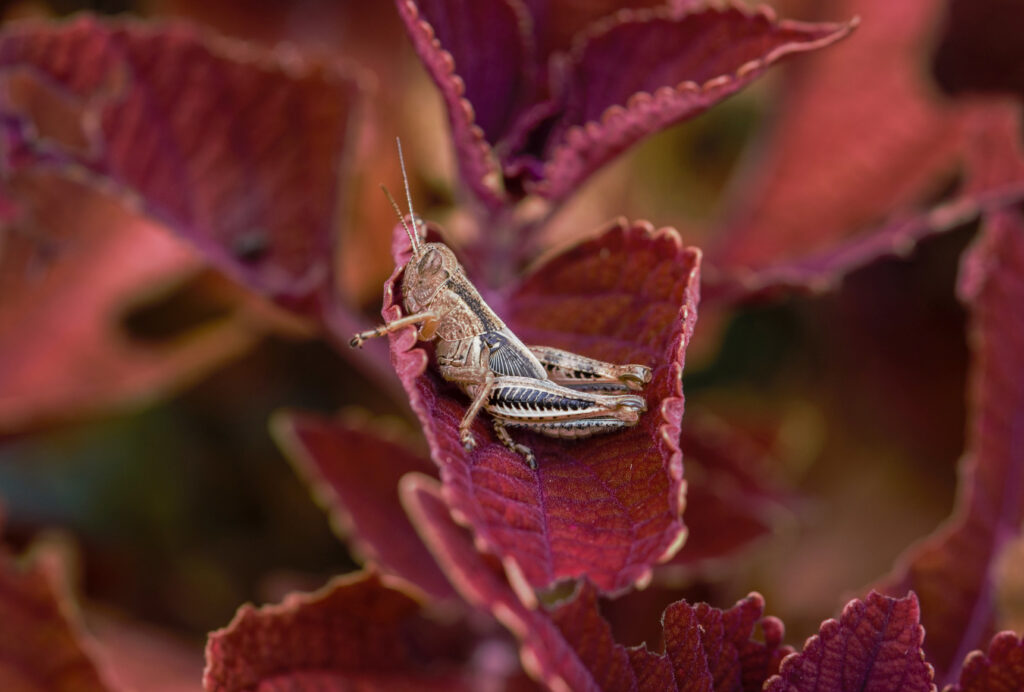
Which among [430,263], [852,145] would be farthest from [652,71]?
[852,145]

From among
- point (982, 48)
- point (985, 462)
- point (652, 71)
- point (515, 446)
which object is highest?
point (652, 71)

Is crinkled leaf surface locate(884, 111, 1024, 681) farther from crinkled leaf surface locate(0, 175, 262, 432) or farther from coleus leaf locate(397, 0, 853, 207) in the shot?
crinkled leaf surface locate(0, 175, 262, 432)

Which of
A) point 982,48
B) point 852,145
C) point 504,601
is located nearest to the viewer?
point 504,601

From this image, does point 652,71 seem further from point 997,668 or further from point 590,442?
point 997,668

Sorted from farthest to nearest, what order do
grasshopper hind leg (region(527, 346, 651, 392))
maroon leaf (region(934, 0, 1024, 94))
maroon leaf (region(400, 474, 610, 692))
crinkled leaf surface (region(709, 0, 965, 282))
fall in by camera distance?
maroon leaf (region(934, 0, 1024, 94))
crinkled leaf surface (region(709, 0, 965, 282))
grasshopper hind leg (region(527, 346, 651, 392))
maroon leaf (region(400, 474, 610, 692))

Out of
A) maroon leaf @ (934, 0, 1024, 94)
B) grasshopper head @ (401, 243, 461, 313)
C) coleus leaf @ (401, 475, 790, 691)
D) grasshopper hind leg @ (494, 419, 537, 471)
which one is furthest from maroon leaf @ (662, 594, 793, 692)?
maroon leaf @ (934, 0, 1024, 94)

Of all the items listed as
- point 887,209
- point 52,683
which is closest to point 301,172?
point 52,683
